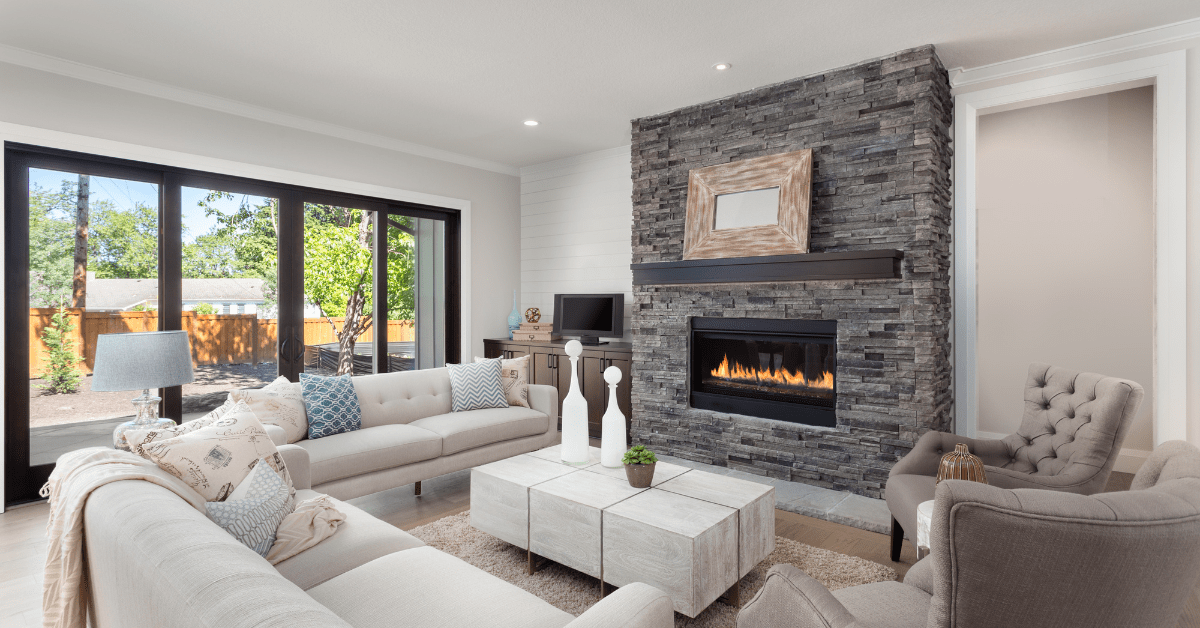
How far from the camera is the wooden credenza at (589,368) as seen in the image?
4.87m

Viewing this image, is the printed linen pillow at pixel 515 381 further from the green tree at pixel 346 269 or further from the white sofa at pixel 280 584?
the white sofa at pixel 280 584

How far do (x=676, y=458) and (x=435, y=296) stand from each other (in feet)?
9.26

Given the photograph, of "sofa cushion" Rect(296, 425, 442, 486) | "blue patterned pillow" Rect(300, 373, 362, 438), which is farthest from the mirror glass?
"blue patterned pillow" Rect(300, 373, 362, 438)

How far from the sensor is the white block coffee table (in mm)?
2037

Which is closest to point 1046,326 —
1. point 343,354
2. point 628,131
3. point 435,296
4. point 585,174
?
point 628,131

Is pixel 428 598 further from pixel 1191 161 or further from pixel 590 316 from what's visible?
pixel 1191 161

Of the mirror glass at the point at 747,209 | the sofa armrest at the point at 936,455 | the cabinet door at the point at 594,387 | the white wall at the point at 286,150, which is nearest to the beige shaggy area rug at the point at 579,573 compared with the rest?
the sofa armrest at the point at 936,455

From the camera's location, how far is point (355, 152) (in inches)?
190

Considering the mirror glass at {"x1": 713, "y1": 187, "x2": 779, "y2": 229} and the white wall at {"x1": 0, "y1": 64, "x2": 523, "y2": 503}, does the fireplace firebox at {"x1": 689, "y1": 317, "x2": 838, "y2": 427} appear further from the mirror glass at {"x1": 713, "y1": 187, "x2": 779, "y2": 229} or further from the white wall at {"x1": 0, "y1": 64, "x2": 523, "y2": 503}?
the white wall at {"x1": 0, "y1": 64, "x2": 523, "y2": 503}

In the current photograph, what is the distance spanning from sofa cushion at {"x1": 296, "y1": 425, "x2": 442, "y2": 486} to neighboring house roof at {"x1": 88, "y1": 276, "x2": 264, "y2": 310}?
5.51ft

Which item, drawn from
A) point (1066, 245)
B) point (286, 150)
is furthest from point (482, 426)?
point (1066, 245)

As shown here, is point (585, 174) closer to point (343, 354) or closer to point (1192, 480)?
point (343, 354)

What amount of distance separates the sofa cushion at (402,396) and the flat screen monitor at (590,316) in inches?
59.6

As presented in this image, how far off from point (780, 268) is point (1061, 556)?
290 centimetres
